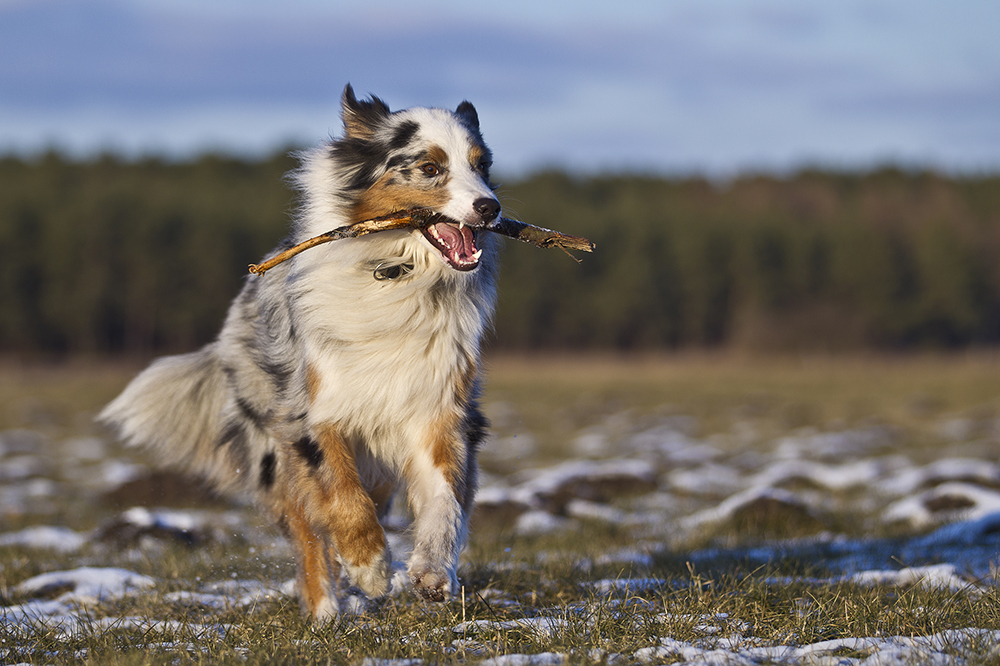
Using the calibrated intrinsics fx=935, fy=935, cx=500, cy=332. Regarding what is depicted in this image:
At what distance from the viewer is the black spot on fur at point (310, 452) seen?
14.9 ft

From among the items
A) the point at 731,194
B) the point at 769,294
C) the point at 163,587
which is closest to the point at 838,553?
the point at 163,587

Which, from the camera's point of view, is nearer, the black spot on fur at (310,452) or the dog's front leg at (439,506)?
the dog's front leg at (439,506)

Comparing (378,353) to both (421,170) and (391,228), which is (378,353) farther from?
(421,170)

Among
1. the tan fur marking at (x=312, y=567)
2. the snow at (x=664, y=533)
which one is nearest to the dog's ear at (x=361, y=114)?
the tan fur marking at (x=312, y=567)

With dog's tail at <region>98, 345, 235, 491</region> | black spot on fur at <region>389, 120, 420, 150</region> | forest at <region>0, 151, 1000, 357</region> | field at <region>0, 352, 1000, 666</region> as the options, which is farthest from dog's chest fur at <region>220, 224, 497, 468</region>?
forest at <region>0, 151, 1000, 357</region>

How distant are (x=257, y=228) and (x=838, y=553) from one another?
A: 1810 inches

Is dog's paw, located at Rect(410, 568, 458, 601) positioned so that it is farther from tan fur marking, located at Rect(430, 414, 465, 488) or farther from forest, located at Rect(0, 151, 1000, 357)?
forest, located at Rect(0, 151, 1000, 357)

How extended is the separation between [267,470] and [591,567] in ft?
6.29

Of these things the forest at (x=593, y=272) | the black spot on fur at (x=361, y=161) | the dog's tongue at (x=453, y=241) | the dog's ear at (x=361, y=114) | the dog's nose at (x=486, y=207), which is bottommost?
the forest at (x=593, y=272)

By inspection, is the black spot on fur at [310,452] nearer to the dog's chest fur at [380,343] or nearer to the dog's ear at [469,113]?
the dog's chest fur at [380,343]

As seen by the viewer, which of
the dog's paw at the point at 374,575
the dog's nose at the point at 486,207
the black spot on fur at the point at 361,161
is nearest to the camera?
the dog's paw at the point at 374,575

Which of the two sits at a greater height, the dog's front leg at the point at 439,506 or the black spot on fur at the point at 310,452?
the black spot on fur at the point at 310,452

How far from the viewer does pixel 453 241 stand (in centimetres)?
457

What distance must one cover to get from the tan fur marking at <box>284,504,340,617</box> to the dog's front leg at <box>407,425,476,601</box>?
2.15 feet
